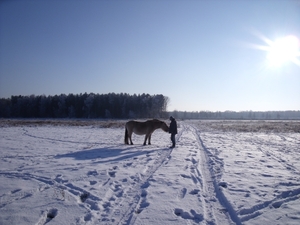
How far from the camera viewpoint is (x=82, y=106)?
86.4 meters

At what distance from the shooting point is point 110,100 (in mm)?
86938

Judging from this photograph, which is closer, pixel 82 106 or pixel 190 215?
pixel 190 215

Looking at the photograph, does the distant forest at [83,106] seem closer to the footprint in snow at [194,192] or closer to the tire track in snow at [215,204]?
the tire track in snow at [215,204]

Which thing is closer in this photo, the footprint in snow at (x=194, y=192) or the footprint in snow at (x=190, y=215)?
the footprint in snow at (x=190, y=215)

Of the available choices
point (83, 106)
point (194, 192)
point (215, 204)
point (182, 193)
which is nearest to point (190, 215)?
point (215, 204)

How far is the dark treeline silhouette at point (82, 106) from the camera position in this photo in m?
85.8

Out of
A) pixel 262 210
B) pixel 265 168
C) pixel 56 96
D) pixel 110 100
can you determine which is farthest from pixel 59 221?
pixel 56 96

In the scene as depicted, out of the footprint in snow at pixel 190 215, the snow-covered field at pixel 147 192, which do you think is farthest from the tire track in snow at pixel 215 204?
the footprint in snow at pixel 190 215

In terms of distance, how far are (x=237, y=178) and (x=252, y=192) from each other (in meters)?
1.16

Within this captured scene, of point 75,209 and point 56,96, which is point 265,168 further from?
point 56,96

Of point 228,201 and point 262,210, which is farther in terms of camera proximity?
point 228,201

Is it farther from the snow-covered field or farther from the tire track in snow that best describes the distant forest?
the tire track in snow

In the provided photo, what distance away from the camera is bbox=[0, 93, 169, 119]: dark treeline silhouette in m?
85.8

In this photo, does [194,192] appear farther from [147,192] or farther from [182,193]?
[147,192]
